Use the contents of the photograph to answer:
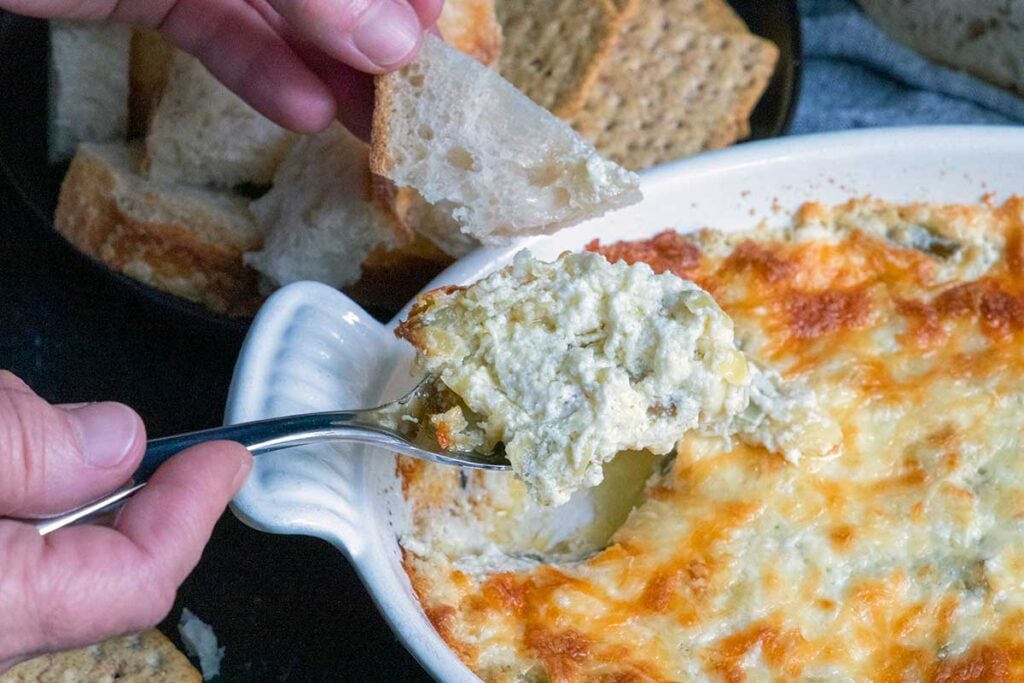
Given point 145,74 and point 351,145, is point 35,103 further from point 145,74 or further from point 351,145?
point 351,145

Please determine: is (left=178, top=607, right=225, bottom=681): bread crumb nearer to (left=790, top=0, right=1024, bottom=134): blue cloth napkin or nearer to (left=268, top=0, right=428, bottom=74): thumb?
(left=268, top=0, right=428, bottom=74): thumb

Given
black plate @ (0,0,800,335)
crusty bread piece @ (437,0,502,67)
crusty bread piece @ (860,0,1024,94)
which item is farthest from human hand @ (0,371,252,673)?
crusty bread piece @ (860,0,1024,94)

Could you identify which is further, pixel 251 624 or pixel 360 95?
pixel 360 95

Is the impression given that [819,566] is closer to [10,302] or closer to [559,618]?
[559,618]

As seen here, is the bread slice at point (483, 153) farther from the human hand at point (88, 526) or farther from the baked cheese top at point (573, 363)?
the human hand at point (88, 526)

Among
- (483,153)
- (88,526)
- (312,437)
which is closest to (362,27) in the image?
(483,153)

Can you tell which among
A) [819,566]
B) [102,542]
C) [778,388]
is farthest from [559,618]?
[102,542]
